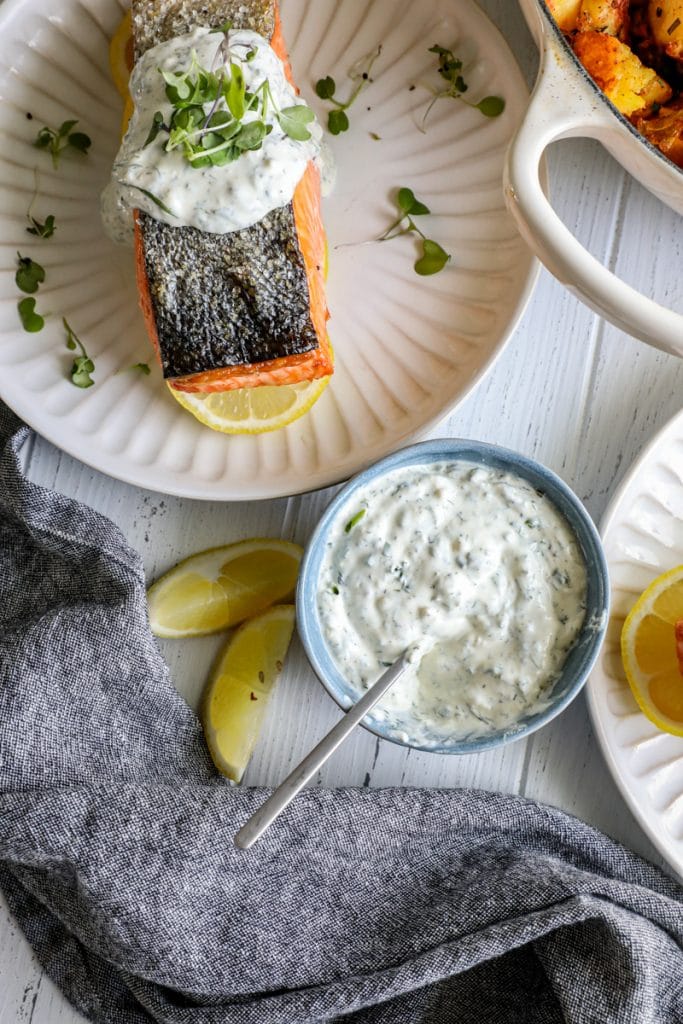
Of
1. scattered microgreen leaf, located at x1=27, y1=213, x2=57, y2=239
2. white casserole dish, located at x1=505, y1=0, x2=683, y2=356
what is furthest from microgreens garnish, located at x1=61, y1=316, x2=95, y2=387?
white casserole dish, located at x1=505, y1=0, x2=683, y2=356

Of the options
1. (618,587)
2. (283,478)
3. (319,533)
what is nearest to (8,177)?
(283,478)

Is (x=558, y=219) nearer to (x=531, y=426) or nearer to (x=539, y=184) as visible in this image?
(x=539, y=184)

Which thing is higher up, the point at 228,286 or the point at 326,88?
the point at 326,88

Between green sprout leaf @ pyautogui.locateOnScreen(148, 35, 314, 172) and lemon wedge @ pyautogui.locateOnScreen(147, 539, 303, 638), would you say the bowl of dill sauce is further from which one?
green sprout leaf @ pyautogui.locateOnScreen(148, 35, 314, 172)

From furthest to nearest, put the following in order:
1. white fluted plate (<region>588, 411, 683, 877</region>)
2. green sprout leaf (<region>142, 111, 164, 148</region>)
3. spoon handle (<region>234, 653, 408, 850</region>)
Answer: white fluted plate (<region>588, 411, 683, 877</region>), green sprout leaf (<region>142, 111, 164, 148</region>), spoon handle (<region>234, 653, 408, 850</region>)

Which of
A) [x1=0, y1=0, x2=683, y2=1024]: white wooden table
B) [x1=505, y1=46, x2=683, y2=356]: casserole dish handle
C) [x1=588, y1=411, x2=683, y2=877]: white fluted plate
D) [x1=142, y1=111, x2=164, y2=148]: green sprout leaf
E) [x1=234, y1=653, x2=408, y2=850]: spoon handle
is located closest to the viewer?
[x1=505, y1=46, x2=683, y2=356]: casserole dish handle

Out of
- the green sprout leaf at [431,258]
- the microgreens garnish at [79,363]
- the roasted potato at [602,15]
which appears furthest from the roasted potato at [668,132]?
the microgreens garnish at [79,363]

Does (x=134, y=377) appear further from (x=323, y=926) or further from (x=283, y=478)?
(x=323, y=926)

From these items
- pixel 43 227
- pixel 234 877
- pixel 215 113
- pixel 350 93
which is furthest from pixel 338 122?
pixel 234 877
